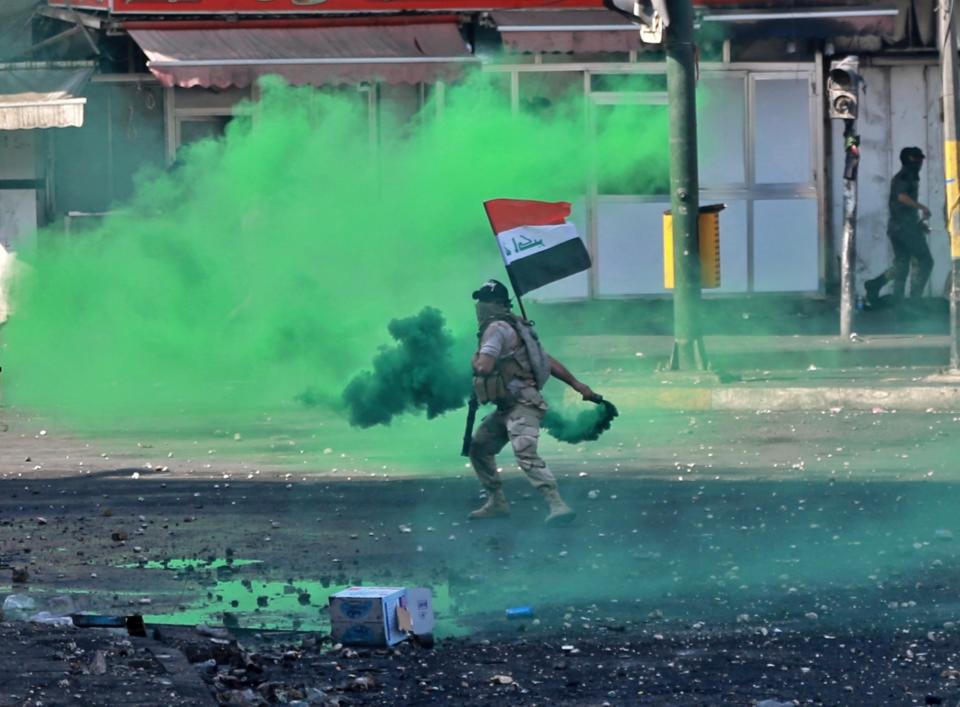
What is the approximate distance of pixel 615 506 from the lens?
11320 mm

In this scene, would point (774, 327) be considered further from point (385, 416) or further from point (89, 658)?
point (89, 658)

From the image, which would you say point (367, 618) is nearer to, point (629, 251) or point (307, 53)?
point (307, 53)

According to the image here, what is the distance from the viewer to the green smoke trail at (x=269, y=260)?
58.9 feet

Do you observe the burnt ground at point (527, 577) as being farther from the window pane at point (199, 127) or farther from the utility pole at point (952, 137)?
the window pane at point (199, 127)

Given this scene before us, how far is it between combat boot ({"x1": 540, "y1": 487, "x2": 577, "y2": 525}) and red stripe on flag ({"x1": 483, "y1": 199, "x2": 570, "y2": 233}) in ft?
5.71

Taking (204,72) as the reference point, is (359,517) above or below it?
below

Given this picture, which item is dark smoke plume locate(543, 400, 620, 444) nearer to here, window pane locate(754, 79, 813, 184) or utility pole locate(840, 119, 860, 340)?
utility pole locate(840, 119, 860, 340)

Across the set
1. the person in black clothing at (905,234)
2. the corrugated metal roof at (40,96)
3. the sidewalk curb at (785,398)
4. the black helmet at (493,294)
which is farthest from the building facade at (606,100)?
the black helmet at (493,294)

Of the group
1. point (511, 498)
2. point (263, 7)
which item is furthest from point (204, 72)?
point (511, 498)

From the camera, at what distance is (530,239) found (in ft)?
38.4

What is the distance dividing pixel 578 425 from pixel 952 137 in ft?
18.5

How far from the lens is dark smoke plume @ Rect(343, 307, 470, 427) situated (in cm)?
1206

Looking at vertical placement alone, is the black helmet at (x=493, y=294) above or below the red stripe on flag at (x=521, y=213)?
below

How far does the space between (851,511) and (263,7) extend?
499 inches
